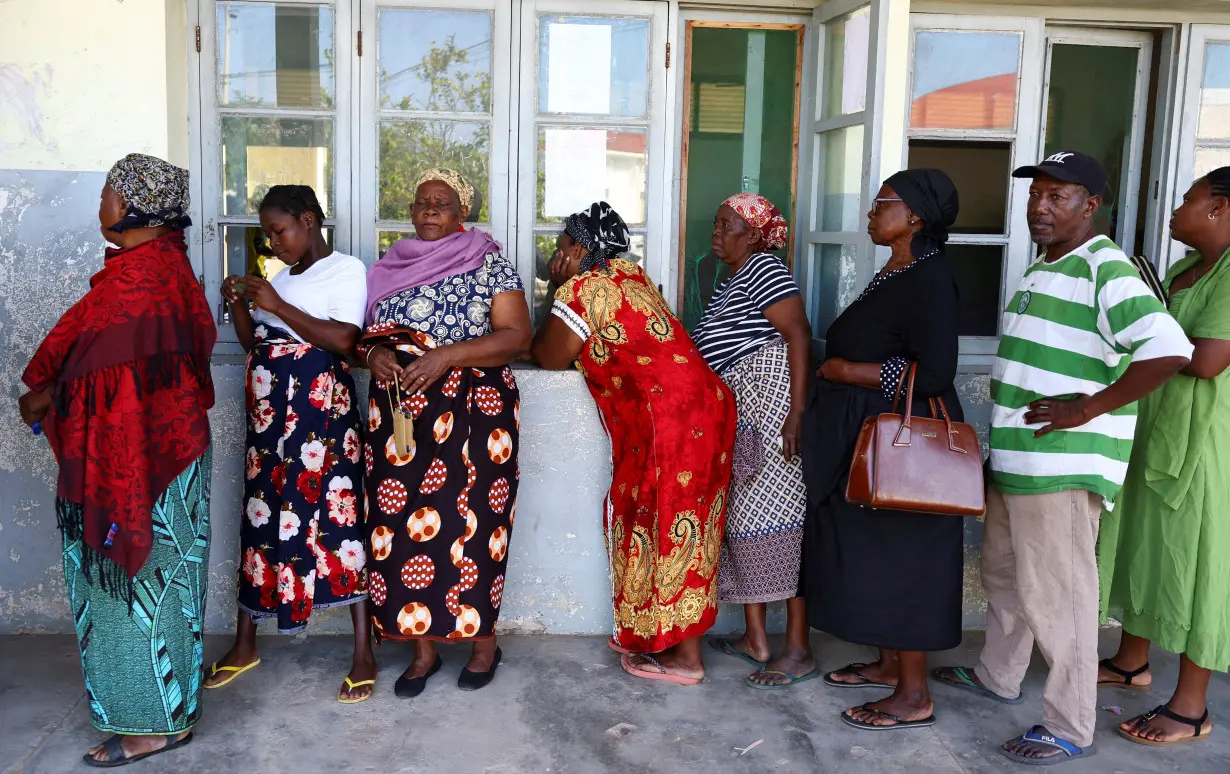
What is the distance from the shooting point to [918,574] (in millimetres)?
3041

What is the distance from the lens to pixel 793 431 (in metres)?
3.30

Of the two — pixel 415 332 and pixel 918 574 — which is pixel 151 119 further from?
pixel 918 574

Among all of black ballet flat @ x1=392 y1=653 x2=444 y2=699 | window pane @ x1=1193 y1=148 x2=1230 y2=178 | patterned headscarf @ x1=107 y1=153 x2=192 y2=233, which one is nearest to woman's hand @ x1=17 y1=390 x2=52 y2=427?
patterned headscarf @ x1=107 y1=153 x2=192 y2=233

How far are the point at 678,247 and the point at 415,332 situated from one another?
4.74ft

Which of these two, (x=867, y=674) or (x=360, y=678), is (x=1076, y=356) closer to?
(x=867, y=674)

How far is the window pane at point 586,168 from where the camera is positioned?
12.8ft

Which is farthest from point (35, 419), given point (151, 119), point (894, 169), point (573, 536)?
point (894, 169)

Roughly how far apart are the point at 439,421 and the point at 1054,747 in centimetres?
201

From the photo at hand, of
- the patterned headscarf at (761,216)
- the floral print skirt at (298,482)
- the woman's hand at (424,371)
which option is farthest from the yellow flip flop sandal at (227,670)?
the patterned headscarf at (761,216)

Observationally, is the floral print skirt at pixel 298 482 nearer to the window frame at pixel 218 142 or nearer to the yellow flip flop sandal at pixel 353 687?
the yellow flip flop sandal at pixel 353 687

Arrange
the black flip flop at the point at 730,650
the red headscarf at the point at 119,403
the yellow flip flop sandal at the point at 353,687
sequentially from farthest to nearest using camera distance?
the black flip flop at the point at 730,650 < the yellow flip flop sandal at the point at 353,687 < the red headscarf at the point at 119,403

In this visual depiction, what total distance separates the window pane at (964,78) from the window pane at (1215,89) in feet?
2.57

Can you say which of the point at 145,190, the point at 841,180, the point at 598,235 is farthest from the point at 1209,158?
the point at 145,190

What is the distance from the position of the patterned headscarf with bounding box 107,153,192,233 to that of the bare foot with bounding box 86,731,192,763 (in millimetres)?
1380
